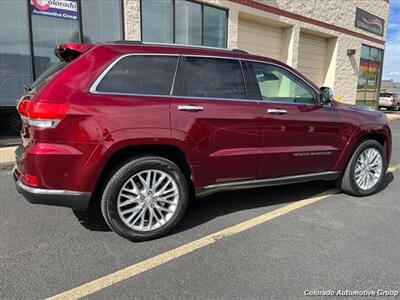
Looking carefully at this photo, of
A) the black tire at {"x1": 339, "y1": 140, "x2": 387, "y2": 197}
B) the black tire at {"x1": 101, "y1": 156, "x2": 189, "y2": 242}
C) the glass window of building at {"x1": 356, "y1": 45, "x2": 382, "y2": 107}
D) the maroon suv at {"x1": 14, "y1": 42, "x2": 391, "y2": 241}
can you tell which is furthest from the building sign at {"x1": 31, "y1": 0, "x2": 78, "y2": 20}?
the glass window of building at {"x1": 356, "y1": 45, "x2": 382, "y2": 107}

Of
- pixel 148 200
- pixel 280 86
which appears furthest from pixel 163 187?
pixel 280 86

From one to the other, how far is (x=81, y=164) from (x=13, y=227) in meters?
1.37

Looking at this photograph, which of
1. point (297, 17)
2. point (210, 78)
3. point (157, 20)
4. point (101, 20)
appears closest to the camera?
point (210, 78)

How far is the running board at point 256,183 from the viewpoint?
3.87 m

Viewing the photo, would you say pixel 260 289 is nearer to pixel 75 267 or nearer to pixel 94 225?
pixel 75 267

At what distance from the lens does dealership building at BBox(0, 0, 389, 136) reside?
28.5 feet

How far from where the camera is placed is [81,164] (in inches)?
127

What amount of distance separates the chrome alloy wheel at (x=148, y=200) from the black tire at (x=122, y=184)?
1.4 inches

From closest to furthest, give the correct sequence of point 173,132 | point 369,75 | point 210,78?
point 173,132, point 210,78, point 369,75

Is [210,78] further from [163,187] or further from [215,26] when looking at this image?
[215,26]

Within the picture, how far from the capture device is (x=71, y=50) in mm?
3471

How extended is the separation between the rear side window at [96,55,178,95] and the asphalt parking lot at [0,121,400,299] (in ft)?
4.79

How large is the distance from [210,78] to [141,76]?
2.44 feet

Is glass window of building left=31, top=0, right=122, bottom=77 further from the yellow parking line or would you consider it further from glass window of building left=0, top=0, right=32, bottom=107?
the yellow parking line
